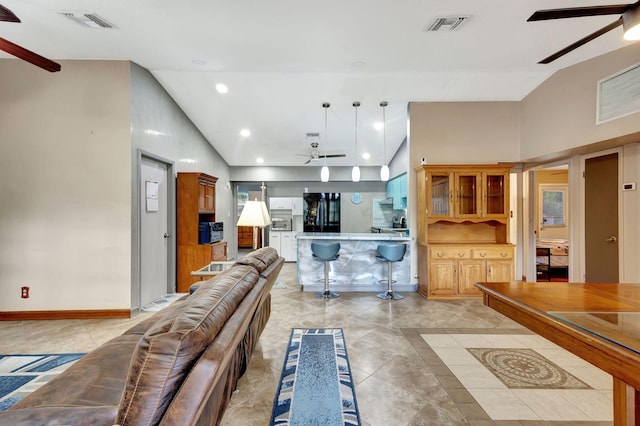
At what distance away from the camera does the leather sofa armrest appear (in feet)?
3.25

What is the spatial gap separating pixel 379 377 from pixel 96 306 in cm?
341

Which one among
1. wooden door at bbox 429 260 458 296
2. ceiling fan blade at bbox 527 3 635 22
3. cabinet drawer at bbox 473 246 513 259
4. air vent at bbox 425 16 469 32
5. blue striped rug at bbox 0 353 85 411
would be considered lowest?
blue striped rug at bbox 0 353 85 411

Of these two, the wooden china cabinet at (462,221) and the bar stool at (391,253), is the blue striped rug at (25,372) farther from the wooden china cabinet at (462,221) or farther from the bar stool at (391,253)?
the wooden china cabinet at (462,221)

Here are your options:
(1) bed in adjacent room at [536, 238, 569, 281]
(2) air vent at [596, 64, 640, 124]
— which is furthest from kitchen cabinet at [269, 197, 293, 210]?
(2) air vent at [596, 64, 640, 124]

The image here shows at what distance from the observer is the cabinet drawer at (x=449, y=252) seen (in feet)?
14.0

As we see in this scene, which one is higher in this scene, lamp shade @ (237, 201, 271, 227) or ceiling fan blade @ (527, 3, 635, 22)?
ceiling fan blade @ (527, 3, 635, 22)

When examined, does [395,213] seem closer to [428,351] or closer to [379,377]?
[428,351]

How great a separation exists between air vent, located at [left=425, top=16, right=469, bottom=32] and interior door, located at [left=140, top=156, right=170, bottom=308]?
12.5 ft

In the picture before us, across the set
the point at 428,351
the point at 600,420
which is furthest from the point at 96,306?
the point at 600,420

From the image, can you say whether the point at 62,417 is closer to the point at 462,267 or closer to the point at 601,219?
the point at 462,267

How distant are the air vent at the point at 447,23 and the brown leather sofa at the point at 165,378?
2929 mm

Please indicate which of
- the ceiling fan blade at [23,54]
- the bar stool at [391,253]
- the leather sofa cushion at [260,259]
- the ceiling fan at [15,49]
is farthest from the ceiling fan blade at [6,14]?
the bar stool at [391,253]

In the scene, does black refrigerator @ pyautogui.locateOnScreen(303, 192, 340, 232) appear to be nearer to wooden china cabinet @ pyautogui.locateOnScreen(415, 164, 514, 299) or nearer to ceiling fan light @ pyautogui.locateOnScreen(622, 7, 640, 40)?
wooden china cabinet @ pyautogui.locateOnScreen(415, 164, 514, 299)

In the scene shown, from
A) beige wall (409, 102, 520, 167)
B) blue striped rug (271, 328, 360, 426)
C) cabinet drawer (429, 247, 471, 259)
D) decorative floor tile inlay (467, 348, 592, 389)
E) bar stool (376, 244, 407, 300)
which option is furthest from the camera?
beige wall (409, 102, 520, 167)
